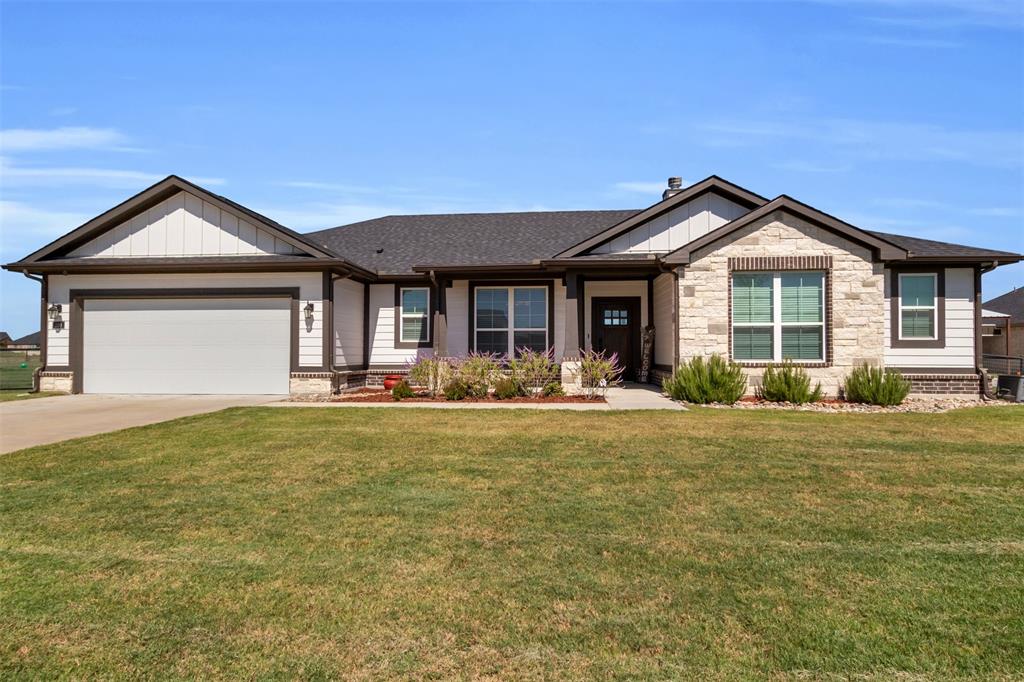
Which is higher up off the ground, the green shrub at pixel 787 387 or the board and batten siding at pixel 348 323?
the board and batten siding at pixel 348 323

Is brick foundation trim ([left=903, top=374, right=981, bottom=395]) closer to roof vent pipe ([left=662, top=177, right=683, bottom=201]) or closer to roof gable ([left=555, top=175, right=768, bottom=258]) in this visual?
roof gable ([left=555, top=175, right=768, bottom=258])

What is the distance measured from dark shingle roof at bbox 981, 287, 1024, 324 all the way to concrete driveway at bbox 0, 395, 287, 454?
38.0m

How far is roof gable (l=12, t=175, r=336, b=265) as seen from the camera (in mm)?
14984

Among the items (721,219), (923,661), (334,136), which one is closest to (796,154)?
(721,219)

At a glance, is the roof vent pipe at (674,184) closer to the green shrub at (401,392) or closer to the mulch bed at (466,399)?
the mulch bed at (466,399)

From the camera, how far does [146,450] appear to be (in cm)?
736

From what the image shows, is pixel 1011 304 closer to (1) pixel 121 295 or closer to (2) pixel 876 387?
(2) pixel 876 387

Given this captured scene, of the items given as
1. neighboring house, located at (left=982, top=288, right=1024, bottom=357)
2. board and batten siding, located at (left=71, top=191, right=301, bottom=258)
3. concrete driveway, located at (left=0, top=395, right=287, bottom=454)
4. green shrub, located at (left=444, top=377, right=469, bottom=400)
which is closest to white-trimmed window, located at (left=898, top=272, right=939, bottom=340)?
green shrub, located at (left=444, top=377, right=469, bottom=400)

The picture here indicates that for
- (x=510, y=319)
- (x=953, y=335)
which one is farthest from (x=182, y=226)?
(x=953, y=335)

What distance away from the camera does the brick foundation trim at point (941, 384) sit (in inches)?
565

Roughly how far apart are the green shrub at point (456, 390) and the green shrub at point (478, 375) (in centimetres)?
13

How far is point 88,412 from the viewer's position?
442 inches

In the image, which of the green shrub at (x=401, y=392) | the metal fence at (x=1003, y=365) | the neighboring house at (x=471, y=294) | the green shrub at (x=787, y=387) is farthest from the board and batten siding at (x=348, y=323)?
the metal fence at (x=1003, y=365)

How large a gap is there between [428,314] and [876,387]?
11142 mm
